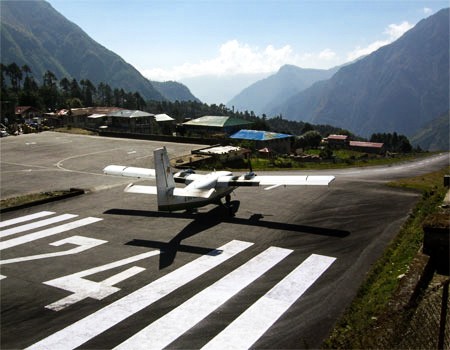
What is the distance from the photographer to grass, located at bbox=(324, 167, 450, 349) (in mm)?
13305

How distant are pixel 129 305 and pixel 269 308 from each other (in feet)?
20.1

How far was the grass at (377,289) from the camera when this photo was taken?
1330 cm

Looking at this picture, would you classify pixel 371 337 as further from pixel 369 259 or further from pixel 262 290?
pixel 369 259

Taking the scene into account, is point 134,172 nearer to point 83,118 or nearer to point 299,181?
point 299,181

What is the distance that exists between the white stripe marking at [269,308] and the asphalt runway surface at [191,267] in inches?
1.9

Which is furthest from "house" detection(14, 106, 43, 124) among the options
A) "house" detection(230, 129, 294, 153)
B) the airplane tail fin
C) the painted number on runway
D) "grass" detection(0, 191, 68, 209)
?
the painted number on runway

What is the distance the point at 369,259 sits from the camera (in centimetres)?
2038

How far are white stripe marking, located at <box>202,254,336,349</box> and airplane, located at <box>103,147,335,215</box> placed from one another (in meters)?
9.02

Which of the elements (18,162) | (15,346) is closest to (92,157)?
(18,162)

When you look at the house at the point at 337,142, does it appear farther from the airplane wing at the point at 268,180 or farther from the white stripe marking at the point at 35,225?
the white stripe marking at the point at 35,225

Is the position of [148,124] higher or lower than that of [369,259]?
higher

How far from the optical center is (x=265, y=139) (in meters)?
108

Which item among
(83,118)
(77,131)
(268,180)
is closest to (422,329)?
(268,180)

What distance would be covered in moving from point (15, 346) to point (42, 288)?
14.9ft
